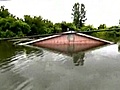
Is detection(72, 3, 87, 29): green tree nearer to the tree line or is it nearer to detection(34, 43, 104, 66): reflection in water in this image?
the tree line

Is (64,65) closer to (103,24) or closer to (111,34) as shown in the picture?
(111,34)

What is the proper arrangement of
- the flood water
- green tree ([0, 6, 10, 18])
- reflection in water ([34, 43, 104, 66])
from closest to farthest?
1. the flood water
2. reflection in water ([34, 43, 104, 66])
3. green tree ([0, 6, 10, 18])

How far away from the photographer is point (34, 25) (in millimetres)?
40719

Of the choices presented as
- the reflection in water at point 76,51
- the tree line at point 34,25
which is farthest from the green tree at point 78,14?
the reflection in water at point 76,51

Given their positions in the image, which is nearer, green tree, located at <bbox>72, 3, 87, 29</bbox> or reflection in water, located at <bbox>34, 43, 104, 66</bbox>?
reflection in water, located at <bbox>34, 43, 104, 66</bbox>

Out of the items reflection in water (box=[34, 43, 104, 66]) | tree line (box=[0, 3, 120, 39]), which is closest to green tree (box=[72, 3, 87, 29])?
tree line (box=[0, 3, 120, 39])

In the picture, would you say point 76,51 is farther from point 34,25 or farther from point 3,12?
point 3,12

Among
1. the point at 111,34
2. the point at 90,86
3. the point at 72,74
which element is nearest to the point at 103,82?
the point at 90,86

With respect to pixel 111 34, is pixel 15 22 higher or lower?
higher

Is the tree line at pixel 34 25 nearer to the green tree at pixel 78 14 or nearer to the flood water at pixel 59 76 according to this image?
the green tree at pixel 78 14

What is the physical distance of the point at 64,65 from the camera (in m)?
12.8

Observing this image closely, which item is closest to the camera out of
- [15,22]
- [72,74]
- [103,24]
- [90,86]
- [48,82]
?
[90,86]

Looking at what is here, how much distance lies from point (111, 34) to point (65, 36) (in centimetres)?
2050

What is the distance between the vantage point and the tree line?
36.9 metres
